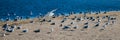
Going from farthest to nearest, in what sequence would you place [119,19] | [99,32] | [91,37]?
[119,19], [99,32], [91,37]

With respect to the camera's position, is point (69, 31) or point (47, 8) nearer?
point (69, 31)

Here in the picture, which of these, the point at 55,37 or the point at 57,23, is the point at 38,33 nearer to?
the point at 55,37

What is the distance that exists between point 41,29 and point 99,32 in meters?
8.54

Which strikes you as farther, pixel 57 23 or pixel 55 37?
pixel 57 23

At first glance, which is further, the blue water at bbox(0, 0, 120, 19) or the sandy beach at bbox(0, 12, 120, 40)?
the blue water at bbox(0, 0, 120, 19)

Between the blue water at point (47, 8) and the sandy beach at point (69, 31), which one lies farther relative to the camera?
the blue water at point (47, 8)

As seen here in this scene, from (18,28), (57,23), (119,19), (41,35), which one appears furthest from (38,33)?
(119,19)

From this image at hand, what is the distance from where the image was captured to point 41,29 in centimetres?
4684

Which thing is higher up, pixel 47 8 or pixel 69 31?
pixel 69 31

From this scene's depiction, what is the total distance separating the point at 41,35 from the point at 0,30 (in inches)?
307

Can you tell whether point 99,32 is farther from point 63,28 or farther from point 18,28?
point 18,28

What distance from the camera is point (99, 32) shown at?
4300 cm

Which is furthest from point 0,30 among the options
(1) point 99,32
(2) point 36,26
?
(1) point 99,32

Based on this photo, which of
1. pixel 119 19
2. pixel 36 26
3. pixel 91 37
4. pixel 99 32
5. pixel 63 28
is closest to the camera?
pixel 91 37
